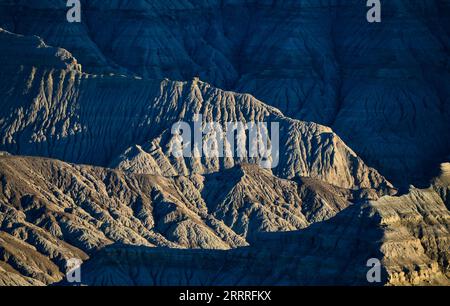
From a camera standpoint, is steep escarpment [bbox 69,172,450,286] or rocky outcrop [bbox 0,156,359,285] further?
rocky outcrop [bbox 0,156,359,285]

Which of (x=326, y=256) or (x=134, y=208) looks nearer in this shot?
(x=326, y=256)

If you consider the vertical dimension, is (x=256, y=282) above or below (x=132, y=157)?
below

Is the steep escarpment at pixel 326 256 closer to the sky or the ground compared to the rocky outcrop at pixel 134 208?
closer to the ground

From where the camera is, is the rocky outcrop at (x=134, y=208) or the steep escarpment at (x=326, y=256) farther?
the rocky outcrop at (x=134, y=208)

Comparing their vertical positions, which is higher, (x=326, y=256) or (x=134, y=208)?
(x=134, y=208)

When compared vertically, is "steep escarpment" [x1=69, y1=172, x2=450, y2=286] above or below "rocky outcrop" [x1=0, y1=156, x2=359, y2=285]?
below
